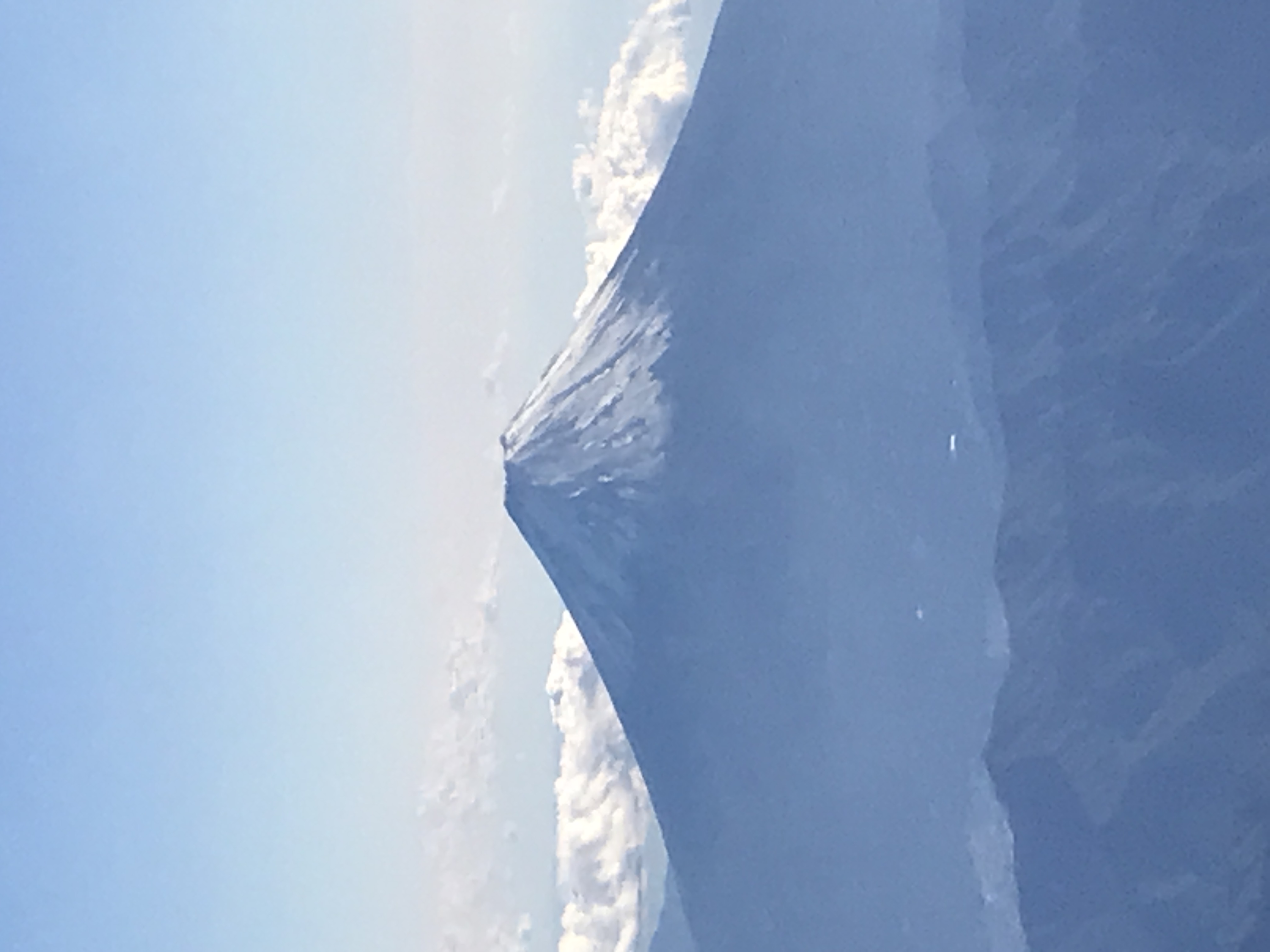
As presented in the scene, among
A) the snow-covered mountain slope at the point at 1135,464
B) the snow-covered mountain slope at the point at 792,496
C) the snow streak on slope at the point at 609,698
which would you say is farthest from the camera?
the snow streak on slope at the point at 609,698

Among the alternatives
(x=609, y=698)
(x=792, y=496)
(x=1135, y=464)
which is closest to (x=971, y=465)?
(x=1135, y=464)

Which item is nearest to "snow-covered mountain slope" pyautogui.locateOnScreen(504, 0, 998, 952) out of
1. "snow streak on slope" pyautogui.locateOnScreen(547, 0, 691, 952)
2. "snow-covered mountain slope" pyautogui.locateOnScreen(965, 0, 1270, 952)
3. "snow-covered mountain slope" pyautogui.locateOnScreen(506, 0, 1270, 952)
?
"snow-covered mountain slope" pyautogui.locateOnScreen(506, 0, 1270, 952)

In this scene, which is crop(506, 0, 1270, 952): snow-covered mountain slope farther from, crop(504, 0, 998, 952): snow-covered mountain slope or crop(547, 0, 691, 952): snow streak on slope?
crop(547, 0, 691, 952): snow streak on slope

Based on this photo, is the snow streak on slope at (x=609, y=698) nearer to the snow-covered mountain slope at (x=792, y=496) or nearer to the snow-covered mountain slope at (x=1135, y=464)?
the snow-covered mountain slope at (x=792, y=496)

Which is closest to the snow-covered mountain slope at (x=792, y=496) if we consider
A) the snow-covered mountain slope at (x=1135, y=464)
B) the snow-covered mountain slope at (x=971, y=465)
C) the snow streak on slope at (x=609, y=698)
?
the snow-covered mountain slope at (x=971, y=465)

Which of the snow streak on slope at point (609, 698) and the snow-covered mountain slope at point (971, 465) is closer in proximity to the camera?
the snow-covered mountain slope at point (971, 465)

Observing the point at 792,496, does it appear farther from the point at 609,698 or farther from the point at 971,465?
the point at 609,698
